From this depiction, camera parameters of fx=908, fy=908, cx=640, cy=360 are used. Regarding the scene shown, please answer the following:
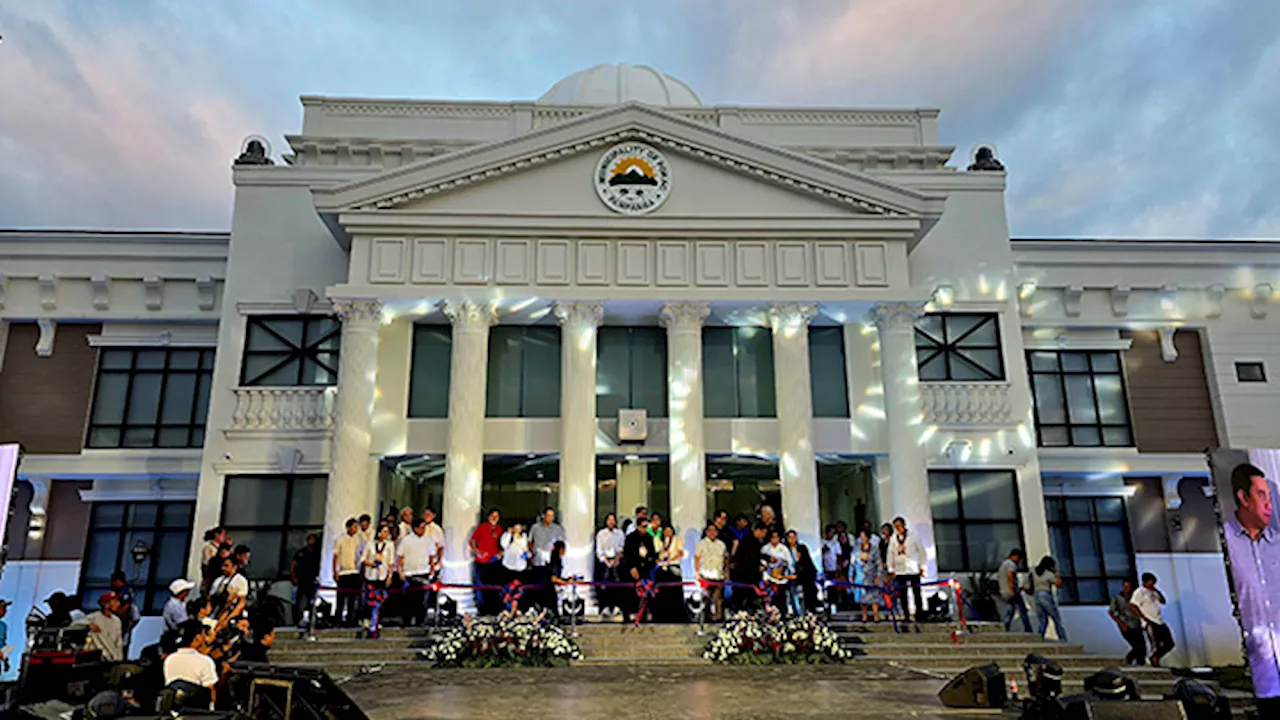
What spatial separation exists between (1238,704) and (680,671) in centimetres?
651

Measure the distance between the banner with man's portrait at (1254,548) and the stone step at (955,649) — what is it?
200 inches

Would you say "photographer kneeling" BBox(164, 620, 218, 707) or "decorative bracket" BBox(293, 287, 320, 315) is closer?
"photographer kneeling" BBox(164, 620, 218, 707)

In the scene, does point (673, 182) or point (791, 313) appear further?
point (673, 182)

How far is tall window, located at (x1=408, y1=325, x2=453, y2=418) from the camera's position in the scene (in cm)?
1961

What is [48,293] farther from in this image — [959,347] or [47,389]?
[959,347]

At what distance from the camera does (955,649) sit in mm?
14000

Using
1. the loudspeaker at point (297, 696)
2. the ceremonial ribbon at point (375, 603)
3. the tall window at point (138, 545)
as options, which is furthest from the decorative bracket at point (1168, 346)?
the tall window at point (138, 545)

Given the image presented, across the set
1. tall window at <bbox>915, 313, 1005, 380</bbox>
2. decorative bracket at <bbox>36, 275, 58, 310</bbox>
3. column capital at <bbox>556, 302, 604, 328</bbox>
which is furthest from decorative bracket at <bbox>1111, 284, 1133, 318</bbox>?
decorative bracket at <bbox>36, 275, 58, 310</bbox>

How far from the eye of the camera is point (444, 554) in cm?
1706

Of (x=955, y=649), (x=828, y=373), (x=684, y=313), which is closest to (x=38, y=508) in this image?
(x=684, y=313)

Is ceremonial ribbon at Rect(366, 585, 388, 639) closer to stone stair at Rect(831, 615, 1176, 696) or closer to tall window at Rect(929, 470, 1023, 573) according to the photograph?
stone stair at Rect(831, 615, 1176, 696)

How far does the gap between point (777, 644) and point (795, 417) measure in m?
6.03

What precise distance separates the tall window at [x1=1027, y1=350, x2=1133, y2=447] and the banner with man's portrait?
1233 centimetres

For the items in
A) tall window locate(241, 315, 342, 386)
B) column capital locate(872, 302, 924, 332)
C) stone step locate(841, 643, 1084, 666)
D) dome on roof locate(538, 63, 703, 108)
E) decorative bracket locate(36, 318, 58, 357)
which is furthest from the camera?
dome on roof locate(538, 63, 703, 108)
